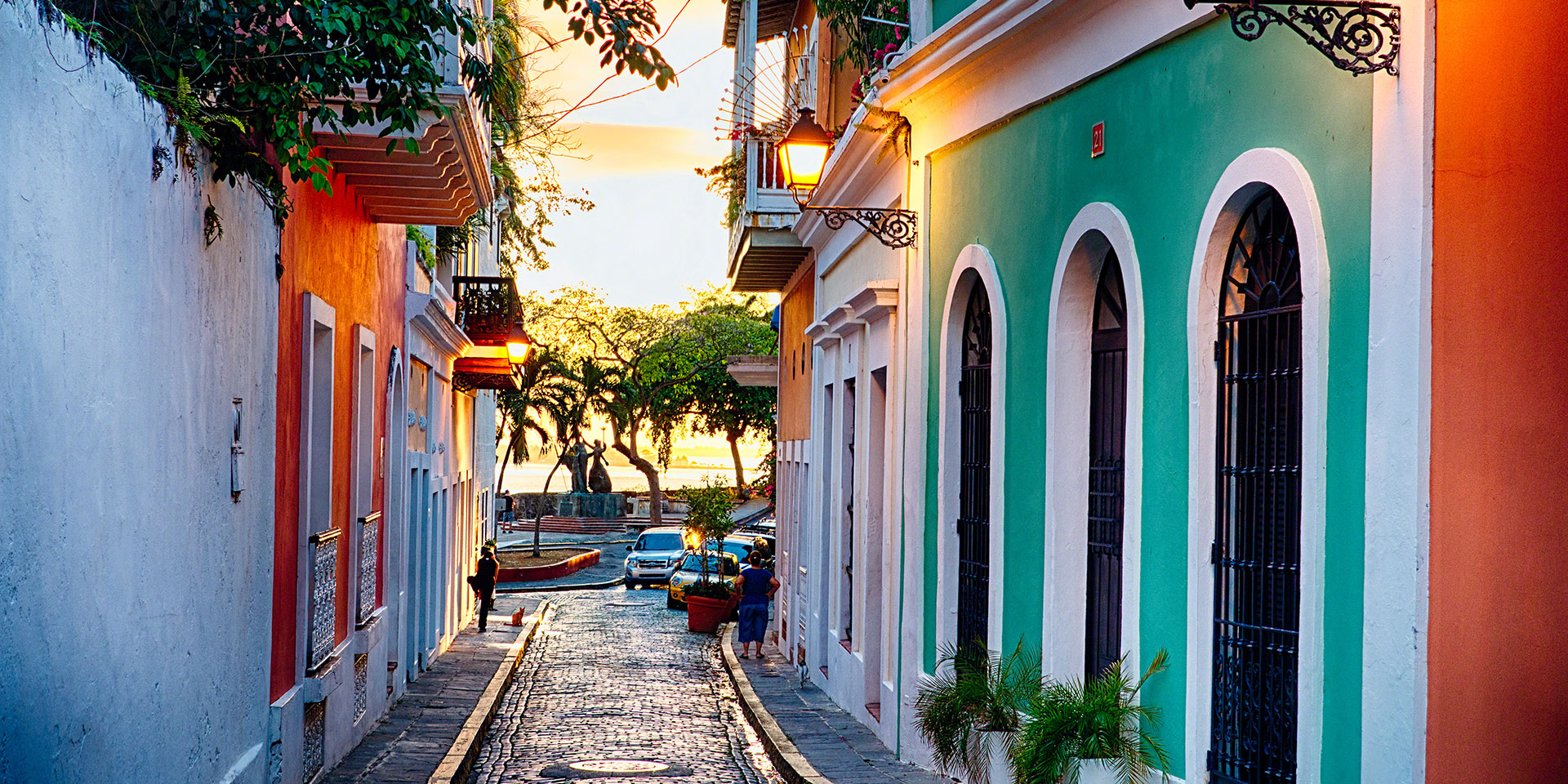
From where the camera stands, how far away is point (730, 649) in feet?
71.8

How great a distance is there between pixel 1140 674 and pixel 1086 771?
59cm

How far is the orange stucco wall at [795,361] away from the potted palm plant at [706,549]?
4.32 metres

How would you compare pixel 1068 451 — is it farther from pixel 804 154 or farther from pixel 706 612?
pixel 706 612

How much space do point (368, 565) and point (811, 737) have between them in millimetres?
4211

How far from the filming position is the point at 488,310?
886 inches

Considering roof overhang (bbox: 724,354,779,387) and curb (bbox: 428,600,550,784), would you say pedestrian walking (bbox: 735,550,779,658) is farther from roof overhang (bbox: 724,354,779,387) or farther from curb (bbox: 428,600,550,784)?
roof overhang (bbox: 724,354,779,387)

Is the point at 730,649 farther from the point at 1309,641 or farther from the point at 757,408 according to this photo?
the point at 757,408

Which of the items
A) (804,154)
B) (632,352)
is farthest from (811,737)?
(632,352)

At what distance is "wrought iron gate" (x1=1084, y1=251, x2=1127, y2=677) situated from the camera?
8.15 meters

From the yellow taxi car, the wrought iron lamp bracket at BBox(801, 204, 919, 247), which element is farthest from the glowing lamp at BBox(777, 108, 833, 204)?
the yellow taxi car

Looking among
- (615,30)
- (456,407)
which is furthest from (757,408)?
(615,30)

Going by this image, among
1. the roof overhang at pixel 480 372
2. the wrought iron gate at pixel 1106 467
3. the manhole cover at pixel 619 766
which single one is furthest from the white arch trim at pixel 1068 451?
the roof overhang at pixel 480 372

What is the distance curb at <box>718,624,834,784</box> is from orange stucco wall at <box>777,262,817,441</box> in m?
3.38

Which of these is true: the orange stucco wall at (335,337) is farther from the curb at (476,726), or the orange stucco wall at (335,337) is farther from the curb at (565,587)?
the curb at (565,587)
